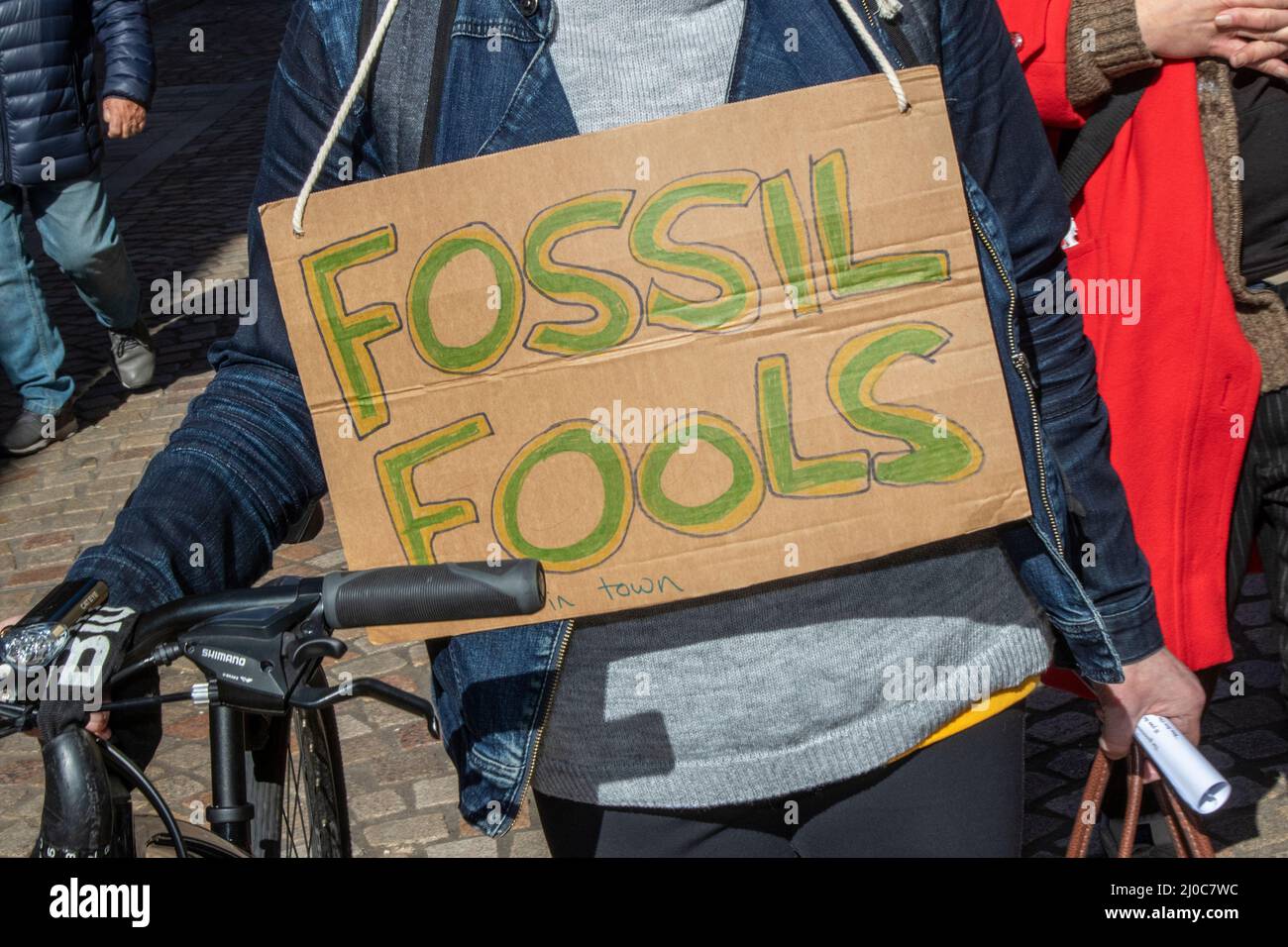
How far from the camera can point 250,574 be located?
1688mm

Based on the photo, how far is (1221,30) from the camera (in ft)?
8.74

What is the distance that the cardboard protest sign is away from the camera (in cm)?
161

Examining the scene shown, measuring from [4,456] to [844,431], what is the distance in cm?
579

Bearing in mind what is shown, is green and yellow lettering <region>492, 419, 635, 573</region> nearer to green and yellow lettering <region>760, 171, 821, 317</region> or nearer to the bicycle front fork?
green and yellow lettering <region>760, 171, 821, 317</region>

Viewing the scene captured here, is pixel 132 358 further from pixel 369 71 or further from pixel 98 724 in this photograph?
pixel 98 724

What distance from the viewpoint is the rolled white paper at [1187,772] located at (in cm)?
193

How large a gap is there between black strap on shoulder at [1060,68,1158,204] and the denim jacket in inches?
37.1

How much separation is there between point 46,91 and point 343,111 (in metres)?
5.31

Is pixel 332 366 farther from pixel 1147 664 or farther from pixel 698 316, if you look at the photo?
pixel 1147 664

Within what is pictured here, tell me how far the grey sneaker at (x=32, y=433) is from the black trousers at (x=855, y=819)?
17.7 ft
